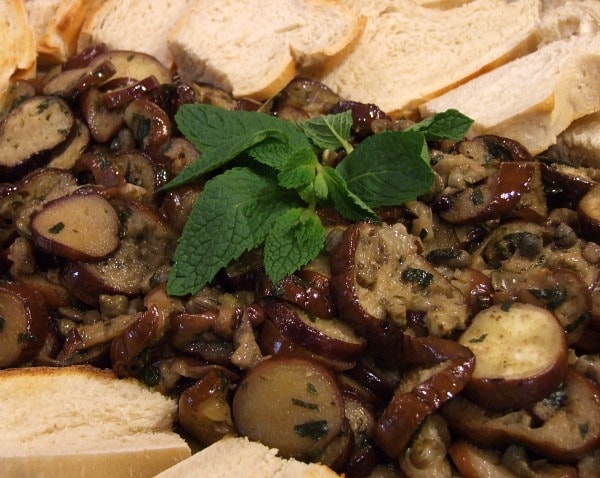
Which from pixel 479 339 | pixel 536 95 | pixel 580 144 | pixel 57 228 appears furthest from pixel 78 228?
pixel 580 144

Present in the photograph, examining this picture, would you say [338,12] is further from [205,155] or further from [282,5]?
[205,155]

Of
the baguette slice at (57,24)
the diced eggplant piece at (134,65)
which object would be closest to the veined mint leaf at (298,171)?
the diced eggplant piece at (134,65)

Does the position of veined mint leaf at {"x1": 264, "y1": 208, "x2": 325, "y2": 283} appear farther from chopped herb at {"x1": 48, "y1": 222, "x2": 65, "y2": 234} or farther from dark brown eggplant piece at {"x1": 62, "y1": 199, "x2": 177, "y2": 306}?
chopped herb at {"x1": 48, "y1": 222, "x2": 65, "y2": 234}

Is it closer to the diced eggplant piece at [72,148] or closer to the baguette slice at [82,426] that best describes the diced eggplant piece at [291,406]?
the baguette slice at [82,426]

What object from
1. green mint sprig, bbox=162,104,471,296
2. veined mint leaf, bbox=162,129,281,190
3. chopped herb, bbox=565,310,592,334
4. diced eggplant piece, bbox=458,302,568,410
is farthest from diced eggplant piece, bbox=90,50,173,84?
chopped herb, bbox=565,310,592,334

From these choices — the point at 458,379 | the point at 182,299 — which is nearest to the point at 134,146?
the point at 182,299
